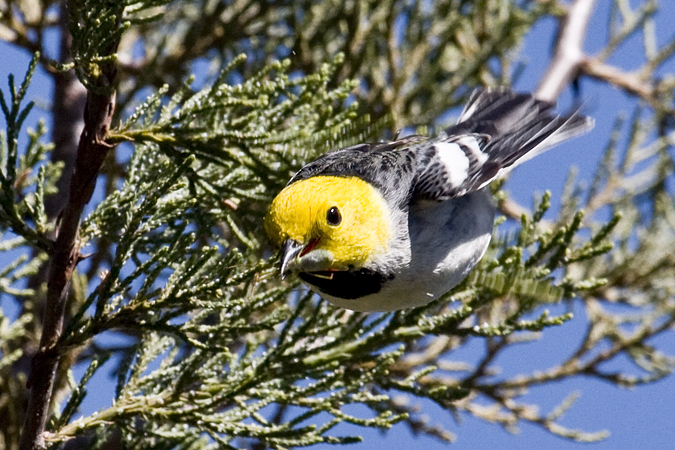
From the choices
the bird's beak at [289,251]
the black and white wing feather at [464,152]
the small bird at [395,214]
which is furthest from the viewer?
the black and white wing feather at [464,152]

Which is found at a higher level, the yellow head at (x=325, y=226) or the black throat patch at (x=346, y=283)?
the yellow head at (x=325, y=226)

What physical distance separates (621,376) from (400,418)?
202 centimetres

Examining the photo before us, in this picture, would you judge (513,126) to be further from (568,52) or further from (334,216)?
(568,52)

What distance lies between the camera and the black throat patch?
100 inches

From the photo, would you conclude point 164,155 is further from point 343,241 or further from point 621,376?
point 621,376

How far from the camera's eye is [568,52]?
513cm

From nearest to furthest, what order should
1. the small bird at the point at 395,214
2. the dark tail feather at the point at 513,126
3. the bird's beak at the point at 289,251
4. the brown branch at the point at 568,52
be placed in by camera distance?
the bird's beak at the point at 289,251 → the small bird at the point at 395,214 → the dark tail feather at the point at 513,126 → the brown branch at the point at 568,52

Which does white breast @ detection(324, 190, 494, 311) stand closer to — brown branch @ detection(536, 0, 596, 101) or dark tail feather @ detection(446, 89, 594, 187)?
dark tail feather @ detection(446, 89, 594, 187)

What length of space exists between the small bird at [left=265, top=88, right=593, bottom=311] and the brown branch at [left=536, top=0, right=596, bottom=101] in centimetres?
165

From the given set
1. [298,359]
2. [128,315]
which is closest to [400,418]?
[298,359]

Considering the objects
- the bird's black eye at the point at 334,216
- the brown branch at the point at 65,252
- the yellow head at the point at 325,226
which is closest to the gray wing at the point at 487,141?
the yellow head at the point at 325,226

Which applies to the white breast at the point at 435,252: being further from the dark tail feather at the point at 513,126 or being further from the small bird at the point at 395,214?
the dark tail feather at the point at 513,126

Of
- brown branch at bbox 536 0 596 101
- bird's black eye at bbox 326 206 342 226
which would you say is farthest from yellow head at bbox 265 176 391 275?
brown branch at bbox 536 0 596 101

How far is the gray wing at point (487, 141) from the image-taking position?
2939 millimetres
